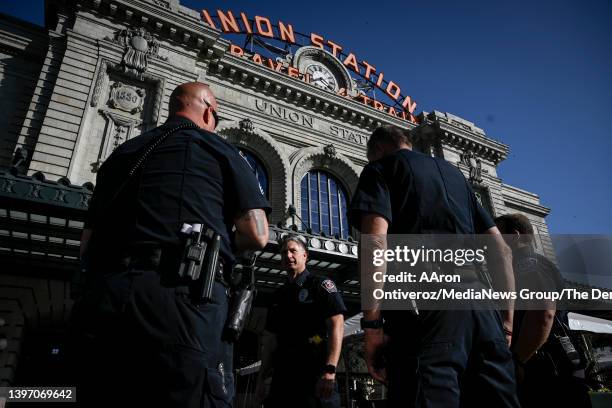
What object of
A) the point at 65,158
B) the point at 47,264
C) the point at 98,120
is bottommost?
the point at 47,264

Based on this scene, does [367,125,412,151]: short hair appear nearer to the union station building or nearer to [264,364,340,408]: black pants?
[264,364,340,408]: black pants

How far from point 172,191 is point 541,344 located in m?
3.26

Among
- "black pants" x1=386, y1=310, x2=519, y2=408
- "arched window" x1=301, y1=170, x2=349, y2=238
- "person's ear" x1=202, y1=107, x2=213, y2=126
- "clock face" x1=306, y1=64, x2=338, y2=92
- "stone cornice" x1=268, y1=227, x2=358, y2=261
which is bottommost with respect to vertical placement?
"black pants" x1=386, y1=310, x2=519, y2=408

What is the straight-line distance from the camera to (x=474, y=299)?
73.2 inches

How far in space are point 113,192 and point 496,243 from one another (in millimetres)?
2464

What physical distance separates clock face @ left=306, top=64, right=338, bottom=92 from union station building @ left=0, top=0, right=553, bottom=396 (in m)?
0.14

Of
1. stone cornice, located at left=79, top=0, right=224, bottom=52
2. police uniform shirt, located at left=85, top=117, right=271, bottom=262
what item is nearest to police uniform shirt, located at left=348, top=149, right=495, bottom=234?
police uniform shirt, located at left=85, top=117, right=271, bottom=262

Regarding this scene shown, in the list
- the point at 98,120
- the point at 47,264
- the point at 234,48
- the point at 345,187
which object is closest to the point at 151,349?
the point at 47,264

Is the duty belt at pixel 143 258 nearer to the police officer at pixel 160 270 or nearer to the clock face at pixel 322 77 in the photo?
the police officer at pixel 160 270

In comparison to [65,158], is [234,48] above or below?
above

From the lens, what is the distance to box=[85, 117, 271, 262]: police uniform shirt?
1661 mm

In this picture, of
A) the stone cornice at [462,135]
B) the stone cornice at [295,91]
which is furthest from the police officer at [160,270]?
the stone cornice at [462,135]

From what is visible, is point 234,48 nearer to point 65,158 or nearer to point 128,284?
point 65,158
